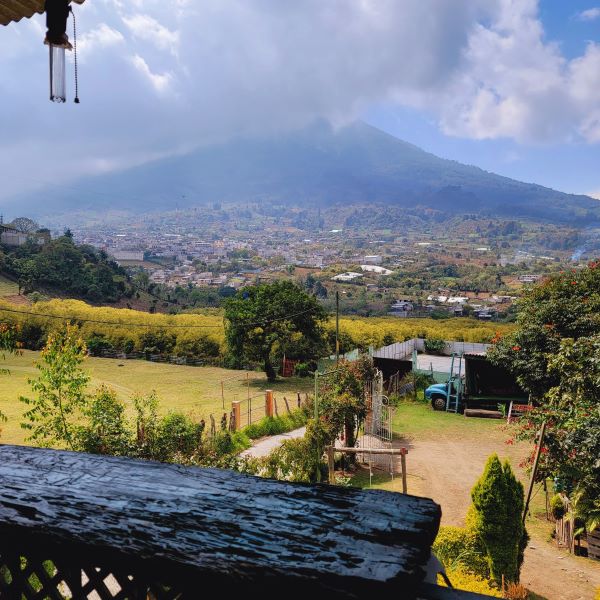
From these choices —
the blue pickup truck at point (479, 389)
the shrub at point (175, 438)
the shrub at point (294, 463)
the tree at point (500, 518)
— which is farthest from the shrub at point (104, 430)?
the blue pickup truck at point (479, 389)

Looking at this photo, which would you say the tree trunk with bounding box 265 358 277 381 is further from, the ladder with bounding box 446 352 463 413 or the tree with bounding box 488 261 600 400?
the tree with bounding box 488 261 600 400

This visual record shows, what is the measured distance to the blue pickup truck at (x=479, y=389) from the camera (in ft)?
52.0

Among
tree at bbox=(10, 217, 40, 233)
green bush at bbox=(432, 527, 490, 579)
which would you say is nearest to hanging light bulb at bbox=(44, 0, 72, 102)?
green bush at bbox=(432, 527, 490, 579)

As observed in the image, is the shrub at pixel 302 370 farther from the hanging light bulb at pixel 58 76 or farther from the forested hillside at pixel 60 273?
the forested hillside at pixel 60 273

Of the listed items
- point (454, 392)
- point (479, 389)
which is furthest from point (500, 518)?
point (479, 389)

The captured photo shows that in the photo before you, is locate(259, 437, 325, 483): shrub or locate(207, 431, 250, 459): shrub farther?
locate(207, 431, 250, 459): shrub

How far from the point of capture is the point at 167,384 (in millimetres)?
23000

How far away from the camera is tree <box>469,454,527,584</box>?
5652 millimetres

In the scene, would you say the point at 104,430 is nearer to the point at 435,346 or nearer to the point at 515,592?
the point at 515,592

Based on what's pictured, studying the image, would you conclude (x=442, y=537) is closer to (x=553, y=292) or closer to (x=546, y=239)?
(x=553, y=292)

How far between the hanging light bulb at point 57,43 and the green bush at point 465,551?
604cm

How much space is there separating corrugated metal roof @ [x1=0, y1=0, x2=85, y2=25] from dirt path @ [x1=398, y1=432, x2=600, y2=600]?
14.0ft

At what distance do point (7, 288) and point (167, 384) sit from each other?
28.2 meters

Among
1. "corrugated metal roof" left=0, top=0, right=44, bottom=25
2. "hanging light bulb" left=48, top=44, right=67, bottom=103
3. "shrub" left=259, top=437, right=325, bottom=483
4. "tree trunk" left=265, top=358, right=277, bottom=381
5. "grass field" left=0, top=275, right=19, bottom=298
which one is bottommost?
"tree trunk" left=265, top=358, right=277, bottom=381
